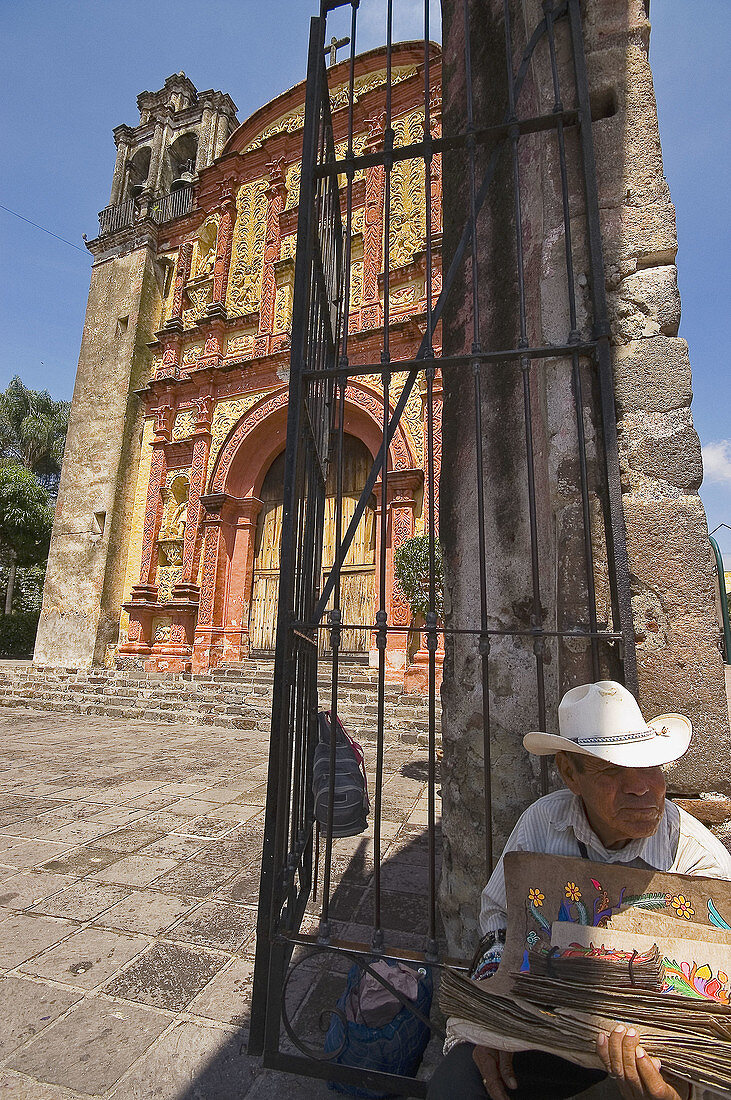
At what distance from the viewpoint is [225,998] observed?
1898 millimetres

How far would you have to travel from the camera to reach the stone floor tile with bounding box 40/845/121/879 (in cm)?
285

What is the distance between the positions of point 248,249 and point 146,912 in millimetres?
12585

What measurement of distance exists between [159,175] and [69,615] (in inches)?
511

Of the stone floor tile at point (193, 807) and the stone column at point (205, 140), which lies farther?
the stone column at point (205, 140)

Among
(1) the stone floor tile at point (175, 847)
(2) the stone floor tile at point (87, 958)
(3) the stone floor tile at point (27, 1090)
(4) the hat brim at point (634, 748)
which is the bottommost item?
→ (3) the stone floor tile at point (27, 1090)

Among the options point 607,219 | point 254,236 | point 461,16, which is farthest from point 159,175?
point 607,219

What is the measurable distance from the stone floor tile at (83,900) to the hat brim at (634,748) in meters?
2.28

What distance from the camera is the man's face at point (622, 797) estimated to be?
1136 mm

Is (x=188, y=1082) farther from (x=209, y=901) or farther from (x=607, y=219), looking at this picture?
(x=607, y=219)

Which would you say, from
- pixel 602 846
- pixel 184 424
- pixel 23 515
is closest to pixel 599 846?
pixel 602 846

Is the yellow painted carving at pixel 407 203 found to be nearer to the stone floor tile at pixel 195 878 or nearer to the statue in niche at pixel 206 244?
the statue in niche at pixel 206 244

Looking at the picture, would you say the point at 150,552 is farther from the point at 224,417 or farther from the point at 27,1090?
the point at 27,1090

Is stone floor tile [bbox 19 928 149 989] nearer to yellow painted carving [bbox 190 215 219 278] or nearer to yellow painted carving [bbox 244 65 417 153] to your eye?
yellow painted carving [bbox 244 65 417 153]

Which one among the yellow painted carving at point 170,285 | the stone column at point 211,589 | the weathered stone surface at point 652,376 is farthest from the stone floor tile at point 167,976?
the yellow painted carving at point 170,285
